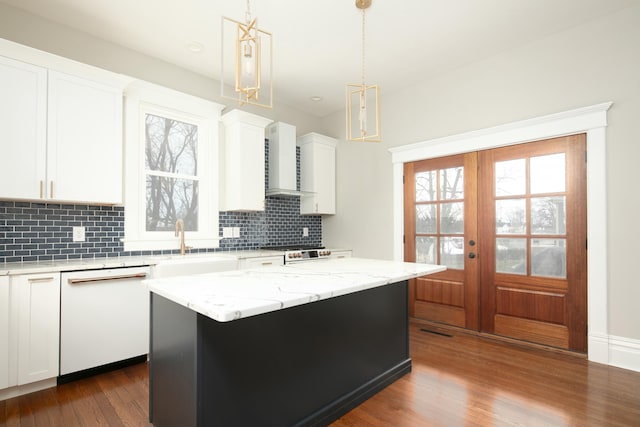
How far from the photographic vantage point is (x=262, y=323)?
1.64 meters

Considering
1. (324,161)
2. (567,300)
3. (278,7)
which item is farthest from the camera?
(324,161)

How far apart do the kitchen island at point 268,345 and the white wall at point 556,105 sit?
5.64 ft

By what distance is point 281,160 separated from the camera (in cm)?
436

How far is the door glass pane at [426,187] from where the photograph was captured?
13.0ft

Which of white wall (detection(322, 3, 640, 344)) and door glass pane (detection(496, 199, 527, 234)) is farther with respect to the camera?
door glass pane (detection(496, 199, 527, 234))

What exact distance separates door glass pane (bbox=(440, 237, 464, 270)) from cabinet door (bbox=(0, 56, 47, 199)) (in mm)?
3834

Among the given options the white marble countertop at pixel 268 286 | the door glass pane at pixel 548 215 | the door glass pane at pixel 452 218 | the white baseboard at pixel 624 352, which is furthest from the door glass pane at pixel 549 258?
the white marble countertop at pixel 268 286

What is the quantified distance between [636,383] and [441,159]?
2535mm

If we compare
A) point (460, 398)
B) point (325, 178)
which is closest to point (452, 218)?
point (325, 178)

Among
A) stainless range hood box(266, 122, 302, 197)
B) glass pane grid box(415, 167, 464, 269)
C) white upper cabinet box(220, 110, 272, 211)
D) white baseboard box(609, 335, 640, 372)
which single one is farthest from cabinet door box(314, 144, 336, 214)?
white baseboard box(609, 335, 640, 372)

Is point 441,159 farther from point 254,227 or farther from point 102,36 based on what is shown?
point 102,36

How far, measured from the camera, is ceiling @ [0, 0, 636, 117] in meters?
2.70

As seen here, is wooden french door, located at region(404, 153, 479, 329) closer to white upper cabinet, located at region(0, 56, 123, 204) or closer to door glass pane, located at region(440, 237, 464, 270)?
door glass pane, located at region(440, 237, 464, 270)

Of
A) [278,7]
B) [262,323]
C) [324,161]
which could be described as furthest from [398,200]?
[262,323]
